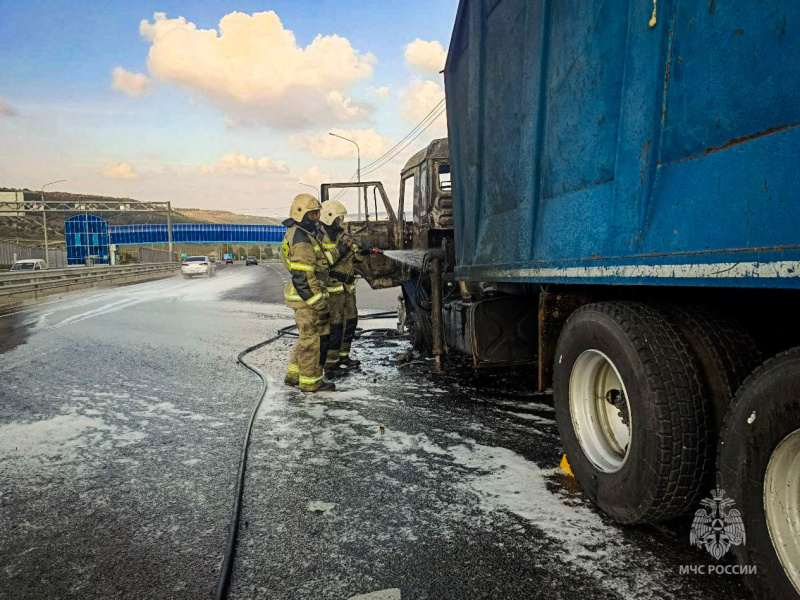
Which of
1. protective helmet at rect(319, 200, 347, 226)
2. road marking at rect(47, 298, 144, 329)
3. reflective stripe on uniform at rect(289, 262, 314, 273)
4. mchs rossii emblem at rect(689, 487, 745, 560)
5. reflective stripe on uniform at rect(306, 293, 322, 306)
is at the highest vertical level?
protective helmet at rect(319, 200, 347, 226)

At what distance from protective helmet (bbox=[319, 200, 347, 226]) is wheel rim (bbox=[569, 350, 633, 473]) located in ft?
13.9

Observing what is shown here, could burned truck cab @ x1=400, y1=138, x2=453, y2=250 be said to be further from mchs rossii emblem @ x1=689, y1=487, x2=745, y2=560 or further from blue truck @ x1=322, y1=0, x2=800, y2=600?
mchs rossii emblem @ x1=689, y1=487, x2=745, y2=560

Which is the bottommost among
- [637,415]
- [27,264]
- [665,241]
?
[637,415]

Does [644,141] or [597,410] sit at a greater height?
[644,141]

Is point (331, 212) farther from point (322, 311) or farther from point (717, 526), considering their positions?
point (717, 526)

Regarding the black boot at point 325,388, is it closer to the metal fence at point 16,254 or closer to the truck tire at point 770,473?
the truck tire at point 770,473

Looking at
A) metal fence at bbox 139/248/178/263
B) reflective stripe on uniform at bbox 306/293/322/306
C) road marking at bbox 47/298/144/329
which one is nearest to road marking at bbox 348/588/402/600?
reflective stripe on uniform at bbox 306/293/322/306

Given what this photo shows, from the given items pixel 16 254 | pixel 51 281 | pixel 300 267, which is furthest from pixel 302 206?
pixel 16 254

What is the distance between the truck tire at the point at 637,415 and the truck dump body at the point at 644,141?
280 millimetres

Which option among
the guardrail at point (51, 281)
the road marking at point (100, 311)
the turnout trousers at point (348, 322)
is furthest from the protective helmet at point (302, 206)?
the guardrail at point (51, 281)

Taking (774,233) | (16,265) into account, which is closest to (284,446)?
(774,233)

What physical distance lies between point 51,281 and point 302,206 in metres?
18.9

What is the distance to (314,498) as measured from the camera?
10.5ft

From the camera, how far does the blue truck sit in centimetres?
175
